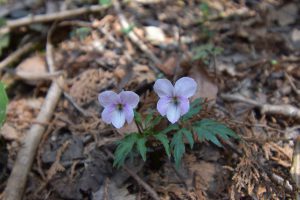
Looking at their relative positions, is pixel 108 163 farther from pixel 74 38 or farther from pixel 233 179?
pixel 74 38

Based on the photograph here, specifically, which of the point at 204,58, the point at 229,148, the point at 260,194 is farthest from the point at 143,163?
the point at 204,58

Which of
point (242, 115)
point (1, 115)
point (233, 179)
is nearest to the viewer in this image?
point (233, 179)

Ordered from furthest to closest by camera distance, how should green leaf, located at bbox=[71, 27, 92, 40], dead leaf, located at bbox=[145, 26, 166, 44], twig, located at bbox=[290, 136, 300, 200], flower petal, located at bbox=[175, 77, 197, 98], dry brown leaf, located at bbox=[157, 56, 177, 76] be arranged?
green leaf, located at bbox=[71, 27, 92, 40] < dead leaf, located at bbox=[145, 26, 166, 44] < dry brown leaf, located at bbox=[157, 56, 177, 76] < twig, located at bbox=[290, 136, 300, 200] < flower petal, located at bbox=[175, 77, 197, 98]

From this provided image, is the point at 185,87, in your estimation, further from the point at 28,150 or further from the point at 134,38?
the point at 134,38

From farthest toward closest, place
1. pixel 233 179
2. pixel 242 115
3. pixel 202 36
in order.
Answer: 1. pixel 202 36
2. pixel 242 115
3. pixel 233 179

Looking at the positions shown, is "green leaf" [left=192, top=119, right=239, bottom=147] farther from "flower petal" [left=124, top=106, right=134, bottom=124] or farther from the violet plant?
"flower petal" [left=124, top=106, right=134, bottom=124]

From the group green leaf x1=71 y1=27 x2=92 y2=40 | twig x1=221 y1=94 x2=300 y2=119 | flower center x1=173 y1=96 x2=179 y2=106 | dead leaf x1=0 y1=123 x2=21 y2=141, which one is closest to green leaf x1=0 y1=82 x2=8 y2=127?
dead leaf x1=0 y1=123 x2=21 y2=141

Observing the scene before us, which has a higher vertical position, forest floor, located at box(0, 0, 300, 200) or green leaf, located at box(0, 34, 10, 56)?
green leaf, located at box(0, 34, 10, 56)
